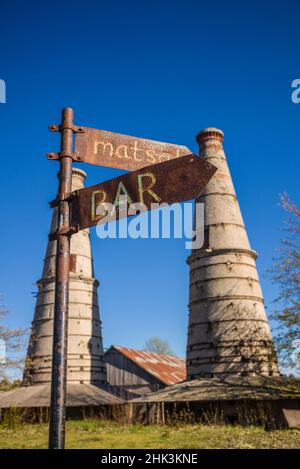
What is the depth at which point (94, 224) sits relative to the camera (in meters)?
3.82

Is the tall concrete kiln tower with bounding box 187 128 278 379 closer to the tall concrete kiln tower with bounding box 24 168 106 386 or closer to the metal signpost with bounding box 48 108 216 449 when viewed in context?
the tall concrete kiln tower with bounding box 24 168 106 386

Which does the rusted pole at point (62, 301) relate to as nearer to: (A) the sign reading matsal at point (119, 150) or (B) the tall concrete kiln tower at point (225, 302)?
(A) the sign reading matsal at point (119, 150)

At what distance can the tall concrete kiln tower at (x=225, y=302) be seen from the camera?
17.5 meters

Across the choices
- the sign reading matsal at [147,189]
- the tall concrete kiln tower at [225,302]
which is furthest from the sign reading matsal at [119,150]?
the tall concrete kiln tower at [225,302]

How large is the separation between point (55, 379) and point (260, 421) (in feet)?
44.8

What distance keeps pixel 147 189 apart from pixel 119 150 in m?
0.95

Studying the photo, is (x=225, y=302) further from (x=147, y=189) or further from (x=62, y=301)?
(x=62, y=301)

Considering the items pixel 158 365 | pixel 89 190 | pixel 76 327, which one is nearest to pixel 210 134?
pixel 76 327

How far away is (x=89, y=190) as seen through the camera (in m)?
3.90

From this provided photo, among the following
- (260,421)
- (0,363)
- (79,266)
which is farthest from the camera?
(79,266)

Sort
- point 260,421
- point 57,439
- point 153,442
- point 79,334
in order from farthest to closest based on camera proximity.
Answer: point 79,334 < point 260,421 < point 153,442 < point 57,439
